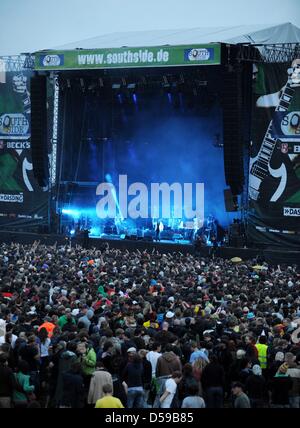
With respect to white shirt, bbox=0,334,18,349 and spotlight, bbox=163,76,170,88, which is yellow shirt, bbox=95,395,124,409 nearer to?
white shirt, bbox=0,334,18,349

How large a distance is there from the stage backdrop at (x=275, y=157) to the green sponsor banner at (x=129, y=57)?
245 centimetres

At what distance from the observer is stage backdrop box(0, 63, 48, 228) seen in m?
34.8

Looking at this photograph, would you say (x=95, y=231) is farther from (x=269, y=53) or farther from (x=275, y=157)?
(x=269, y=53)

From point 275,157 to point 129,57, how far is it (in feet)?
19.9

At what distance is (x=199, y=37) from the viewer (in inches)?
Answer: 1283

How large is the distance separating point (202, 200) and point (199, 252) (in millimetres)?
4606

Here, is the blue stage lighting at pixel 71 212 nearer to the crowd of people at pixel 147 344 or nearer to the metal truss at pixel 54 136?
the metal truss at pixel 54 136

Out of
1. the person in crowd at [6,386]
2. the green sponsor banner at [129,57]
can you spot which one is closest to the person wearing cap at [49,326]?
the person in crowd at [6,386]

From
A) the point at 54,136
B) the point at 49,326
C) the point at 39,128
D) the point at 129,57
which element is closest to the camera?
the point at 49,326

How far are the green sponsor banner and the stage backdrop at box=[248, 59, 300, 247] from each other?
245 cm

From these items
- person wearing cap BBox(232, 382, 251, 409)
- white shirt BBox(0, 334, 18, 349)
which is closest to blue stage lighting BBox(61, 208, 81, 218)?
white shirt BBox(0, 334, 18, 349)

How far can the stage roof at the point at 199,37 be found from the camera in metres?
30.8

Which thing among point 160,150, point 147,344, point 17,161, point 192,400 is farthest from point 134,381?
point 17,161
